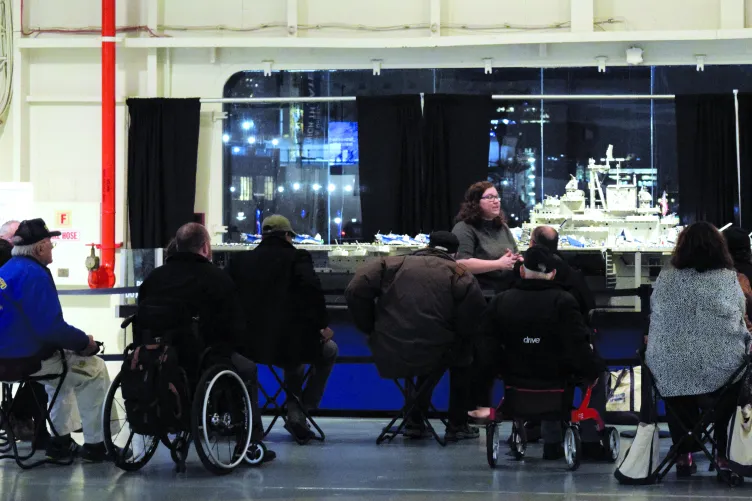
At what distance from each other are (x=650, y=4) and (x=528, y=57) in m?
1.26

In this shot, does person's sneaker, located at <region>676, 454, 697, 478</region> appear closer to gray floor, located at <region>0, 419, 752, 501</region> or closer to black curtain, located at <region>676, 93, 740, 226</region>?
gray floor, located at <region>0, 419, 752, 501</region>

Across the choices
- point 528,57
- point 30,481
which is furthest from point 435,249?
point 528,57

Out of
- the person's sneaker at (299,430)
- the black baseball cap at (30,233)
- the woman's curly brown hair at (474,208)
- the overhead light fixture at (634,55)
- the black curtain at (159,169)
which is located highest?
the overhead light fixture at (634,55)

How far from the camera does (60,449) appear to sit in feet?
17.7

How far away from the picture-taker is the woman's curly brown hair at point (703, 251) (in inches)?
186

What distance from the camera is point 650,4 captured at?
10477 millimetres

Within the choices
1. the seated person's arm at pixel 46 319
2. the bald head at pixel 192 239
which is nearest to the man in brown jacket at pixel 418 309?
the bald head at pixel 192 239

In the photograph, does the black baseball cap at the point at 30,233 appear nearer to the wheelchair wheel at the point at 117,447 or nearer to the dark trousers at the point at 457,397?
the wheelchair wheel at the point at 117,447

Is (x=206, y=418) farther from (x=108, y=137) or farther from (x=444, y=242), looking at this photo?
(x=108, y=137)

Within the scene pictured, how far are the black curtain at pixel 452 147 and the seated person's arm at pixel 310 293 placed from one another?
4.68 metres

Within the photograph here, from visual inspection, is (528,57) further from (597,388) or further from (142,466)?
(142,466)

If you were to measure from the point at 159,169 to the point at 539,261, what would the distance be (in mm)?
6483

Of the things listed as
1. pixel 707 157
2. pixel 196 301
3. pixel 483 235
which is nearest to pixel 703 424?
pixel 483 235

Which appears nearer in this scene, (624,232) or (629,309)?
(629,309)
